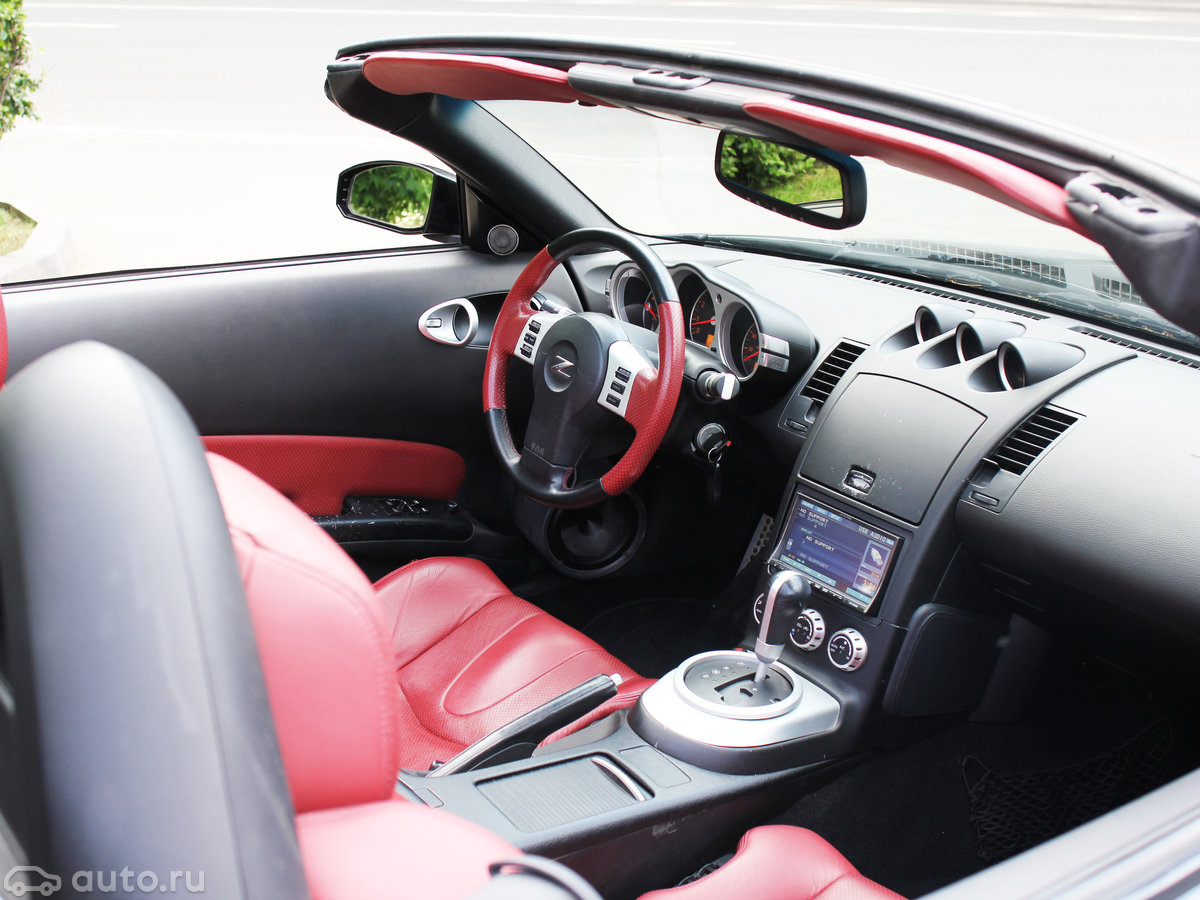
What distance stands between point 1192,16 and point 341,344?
37.5 ft

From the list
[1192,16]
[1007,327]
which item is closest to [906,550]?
[1007,327]

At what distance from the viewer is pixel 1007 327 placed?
1951 millimetres

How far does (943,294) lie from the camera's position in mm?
2197

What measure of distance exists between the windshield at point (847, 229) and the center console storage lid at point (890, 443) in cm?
34

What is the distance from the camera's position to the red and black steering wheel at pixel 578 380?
6.53 feet

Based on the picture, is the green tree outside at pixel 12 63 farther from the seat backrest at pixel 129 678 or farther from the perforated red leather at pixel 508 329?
the seat backrest at pixel 129 678

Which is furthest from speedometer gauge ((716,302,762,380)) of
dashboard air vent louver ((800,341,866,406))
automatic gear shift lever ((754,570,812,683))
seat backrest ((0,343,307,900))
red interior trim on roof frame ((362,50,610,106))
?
seat backrest ((0,343,307,900))

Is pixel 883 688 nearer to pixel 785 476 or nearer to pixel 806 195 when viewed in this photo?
pixel 785 476

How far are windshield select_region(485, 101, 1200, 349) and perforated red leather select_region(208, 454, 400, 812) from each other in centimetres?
97

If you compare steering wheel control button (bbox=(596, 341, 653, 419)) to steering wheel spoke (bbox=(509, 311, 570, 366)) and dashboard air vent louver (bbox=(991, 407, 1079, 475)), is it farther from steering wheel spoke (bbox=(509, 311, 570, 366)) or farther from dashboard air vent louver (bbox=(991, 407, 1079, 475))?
dashboard air vent louver (bbox=(991, 407, 1079, 475))

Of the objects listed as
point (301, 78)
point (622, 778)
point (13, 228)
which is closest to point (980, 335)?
point (622, 778)

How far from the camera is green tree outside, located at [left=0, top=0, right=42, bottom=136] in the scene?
4.93 m

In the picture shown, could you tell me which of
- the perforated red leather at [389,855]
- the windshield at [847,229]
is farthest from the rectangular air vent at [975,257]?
the perforated red leather at [389,855]

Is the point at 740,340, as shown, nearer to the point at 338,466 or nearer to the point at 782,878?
the point at 338,466
